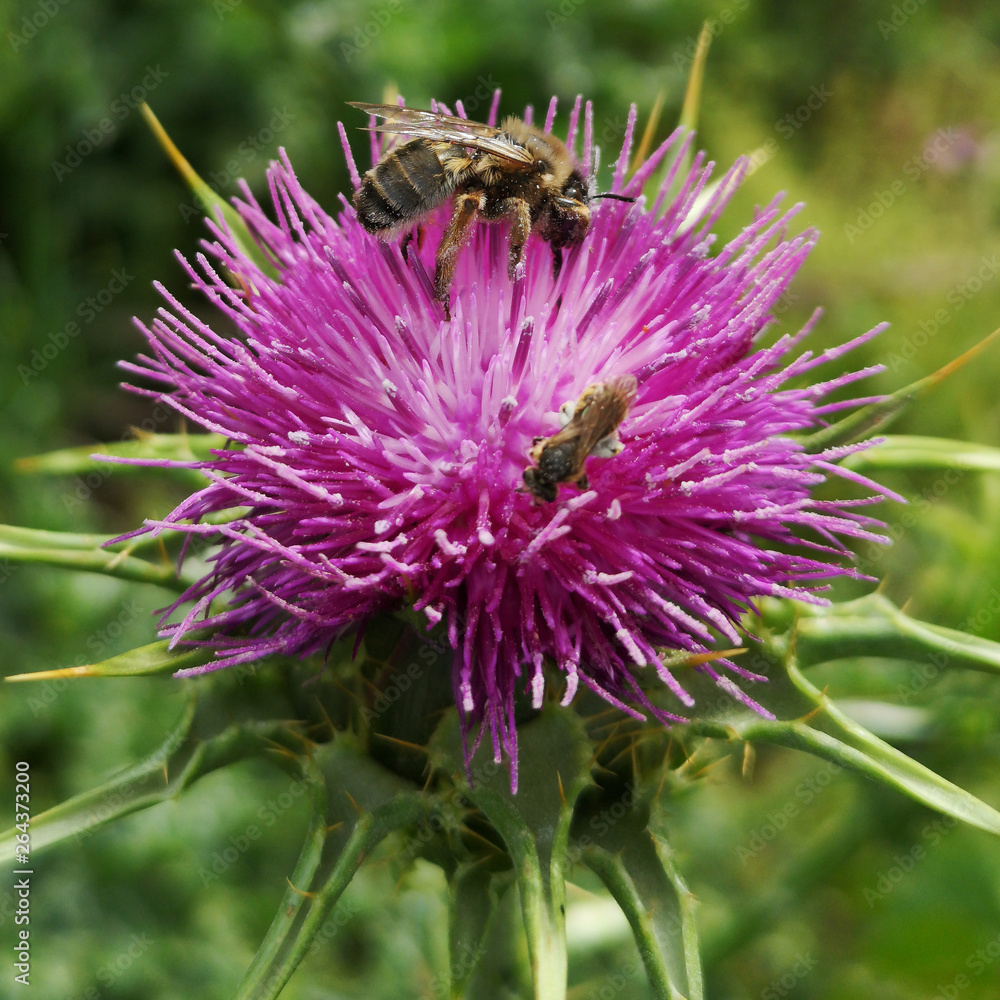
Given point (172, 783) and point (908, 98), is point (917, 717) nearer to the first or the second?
point (172, 783)

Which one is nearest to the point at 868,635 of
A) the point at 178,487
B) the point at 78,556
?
the point at 78,556

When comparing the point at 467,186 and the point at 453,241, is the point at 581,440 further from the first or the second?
the point at 467,186

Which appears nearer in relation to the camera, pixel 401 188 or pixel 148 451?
pixel 401 188

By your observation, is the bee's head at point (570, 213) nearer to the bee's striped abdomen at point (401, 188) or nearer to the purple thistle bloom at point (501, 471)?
the purple thistle bloom at point (501, 471)

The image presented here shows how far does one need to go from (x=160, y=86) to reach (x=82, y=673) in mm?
3679

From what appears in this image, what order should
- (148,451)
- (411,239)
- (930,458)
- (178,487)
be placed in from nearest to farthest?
(411,239)
(930,458)
(148,451)
(178,487)

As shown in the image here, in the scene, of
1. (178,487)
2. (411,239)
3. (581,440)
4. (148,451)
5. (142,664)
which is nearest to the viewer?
(581,440)

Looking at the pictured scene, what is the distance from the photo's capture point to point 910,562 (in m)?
4.25

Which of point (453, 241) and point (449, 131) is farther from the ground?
point (449, 131)

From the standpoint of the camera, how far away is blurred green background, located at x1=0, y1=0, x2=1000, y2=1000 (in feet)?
10.5

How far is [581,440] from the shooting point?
1.74m

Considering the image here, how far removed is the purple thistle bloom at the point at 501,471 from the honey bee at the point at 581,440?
0.20 ft

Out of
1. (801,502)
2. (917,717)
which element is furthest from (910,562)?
(801,502)

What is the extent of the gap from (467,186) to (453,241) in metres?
0.16
